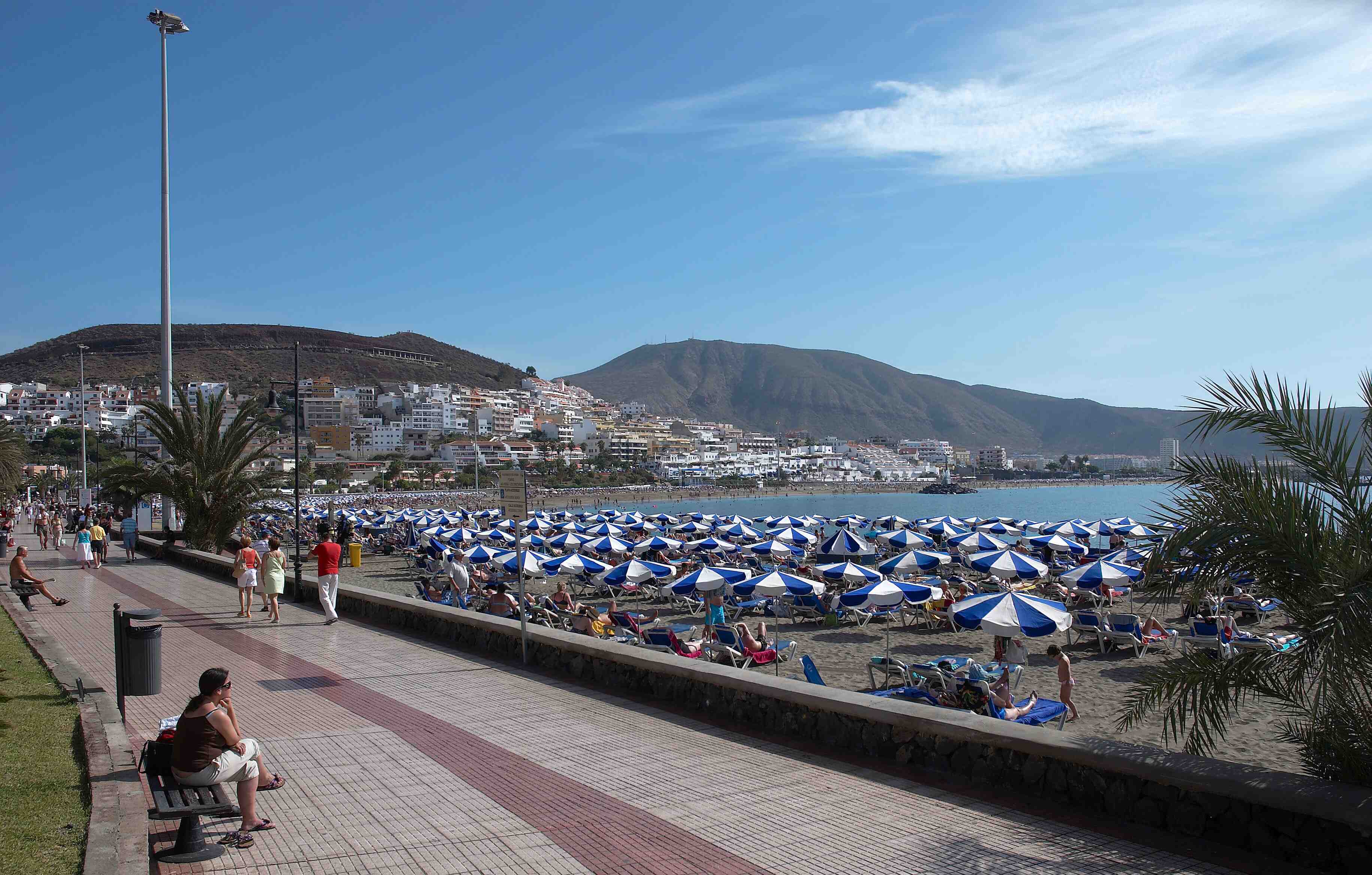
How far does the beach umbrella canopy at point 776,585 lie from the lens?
17.3 meters

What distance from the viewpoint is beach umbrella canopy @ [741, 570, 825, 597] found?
17.3 m

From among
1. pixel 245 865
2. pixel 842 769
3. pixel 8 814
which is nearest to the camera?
pixel 245 865

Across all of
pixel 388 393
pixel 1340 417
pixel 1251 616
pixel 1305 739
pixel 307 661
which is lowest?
pixel 1251 616

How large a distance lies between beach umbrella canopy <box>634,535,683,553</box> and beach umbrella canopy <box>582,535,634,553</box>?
0.88 ft

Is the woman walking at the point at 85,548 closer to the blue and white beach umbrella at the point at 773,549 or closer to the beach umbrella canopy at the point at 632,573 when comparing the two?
the beach umbrella canopy at the point at 632,573

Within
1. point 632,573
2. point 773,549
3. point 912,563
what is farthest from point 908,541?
point 632,573

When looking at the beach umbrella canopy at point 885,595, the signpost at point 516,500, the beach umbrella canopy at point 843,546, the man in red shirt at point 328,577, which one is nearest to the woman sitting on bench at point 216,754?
the signpost at point 516,500

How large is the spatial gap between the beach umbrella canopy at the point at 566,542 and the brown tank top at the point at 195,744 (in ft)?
70.7

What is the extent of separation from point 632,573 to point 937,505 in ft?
356

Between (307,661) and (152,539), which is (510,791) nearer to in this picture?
(307,661)

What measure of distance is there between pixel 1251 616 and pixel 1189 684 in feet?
50.4

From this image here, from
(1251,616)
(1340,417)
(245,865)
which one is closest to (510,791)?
(245,865)

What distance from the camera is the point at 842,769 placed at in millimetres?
5723

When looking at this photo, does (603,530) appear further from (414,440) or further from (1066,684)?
(414,440)
